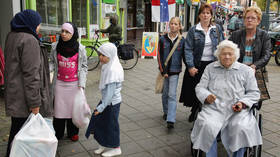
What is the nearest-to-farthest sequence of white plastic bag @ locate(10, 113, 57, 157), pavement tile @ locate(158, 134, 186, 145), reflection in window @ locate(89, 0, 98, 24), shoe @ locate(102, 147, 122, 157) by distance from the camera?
white plastic bag @ locate(10, 113, 57, 157)
shoe @ locate(102, 147, 122, 157)
pavement tile @ locate(158, 134, 186, 145)
reflection in window @ locate(89, 0, 98, 24)

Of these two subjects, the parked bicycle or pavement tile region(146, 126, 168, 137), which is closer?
pavement tile region(146, 126, 168, 137)

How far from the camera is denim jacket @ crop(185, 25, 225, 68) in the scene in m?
4.30

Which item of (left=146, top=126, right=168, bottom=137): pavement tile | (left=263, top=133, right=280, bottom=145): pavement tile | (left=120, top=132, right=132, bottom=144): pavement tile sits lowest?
(left=263, top=133, right=280, bottom=145): pavement tile

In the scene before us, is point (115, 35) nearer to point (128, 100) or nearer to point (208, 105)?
point (128, 100)

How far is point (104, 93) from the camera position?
137 inches

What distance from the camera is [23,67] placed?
2.77 meters

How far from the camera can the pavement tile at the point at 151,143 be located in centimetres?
396

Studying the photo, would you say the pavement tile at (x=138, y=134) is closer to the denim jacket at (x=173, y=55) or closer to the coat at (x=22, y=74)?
the denim jacket at (x=173, y=55)

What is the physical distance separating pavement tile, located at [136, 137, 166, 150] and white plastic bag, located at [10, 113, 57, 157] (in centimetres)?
144

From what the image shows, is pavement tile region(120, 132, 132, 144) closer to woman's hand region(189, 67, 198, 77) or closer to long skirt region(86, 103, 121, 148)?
long skirt region(86, 103, 121, 148)

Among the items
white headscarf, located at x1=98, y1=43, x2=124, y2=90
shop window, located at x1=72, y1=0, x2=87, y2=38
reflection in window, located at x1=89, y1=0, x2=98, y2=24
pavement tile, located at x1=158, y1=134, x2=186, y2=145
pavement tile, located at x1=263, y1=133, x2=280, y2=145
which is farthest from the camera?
reflection in window, located at x1=89, y1=0, x2=98, y2=24

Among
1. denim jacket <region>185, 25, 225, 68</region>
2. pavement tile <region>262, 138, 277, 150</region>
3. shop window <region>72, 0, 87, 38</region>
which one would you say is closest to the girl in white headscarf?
denim jacket <region>185, 25, 225, 68</region>

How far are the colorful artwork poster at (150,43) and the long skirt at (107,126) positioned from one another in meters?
7.46

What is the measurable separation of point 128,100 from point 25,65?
354 centimetres
